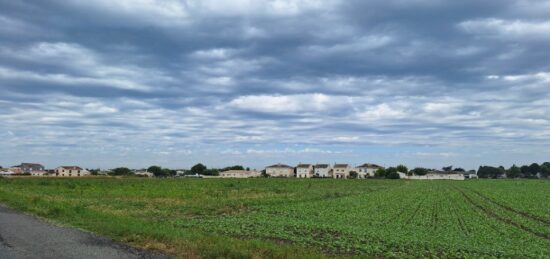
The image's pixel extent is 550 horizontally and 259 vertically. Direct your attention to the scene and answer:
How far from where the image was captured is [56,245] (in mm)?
15820

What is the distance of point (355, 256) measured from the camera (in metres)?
15.6

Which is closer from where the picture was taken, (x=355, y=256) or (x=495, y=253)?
(x=355, y=256)

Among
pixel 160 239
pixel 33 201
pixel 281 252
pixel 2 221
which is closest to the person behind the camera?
pixel 281 252

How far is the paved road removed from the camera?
14.1 m

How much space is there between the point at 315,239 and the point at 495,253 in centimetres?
696

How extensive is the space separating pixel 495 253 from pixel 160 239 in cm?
1246

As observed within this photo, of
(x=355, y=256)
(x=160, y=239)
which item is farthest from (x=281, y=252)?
(x=160, y=239)

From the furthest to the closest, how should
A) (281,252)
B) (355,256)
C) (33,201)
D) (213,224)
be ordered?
(33,201), (213,224), (355,256), (281,252)

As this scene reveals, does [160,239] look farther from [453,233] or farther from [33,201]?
[33,201]

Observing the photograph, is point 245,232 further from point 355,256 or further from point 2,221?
point 2,221

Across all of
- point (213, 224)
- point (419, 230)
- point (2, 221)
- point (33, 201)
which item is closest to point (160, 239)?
point (213, 224)

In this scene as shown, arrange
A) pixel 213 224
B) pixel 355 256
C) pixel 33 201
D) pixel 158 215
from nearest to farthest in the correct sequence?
pixel 355 256, pixel 213 224, pixel 158 215, pixel 33 201

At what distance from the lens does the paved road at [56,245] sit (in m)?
14.1

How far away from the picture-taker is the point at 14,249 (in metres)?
15.0
